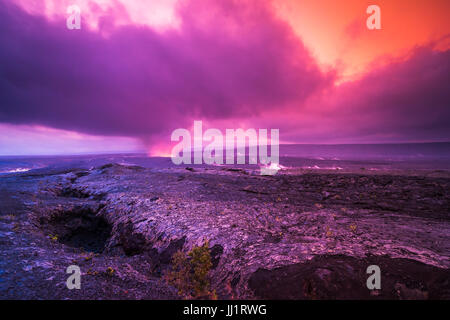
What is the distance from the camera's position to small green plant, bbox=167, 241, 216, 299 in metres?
6.45

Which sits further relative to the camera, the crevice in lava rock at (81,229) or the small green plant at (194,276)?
the crevice in lava rock at (81,229)

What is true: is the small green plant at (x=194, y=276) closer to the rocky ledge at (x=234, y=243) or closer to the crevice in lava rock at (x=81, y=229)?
the rocky ledge at (x=234, y=243)

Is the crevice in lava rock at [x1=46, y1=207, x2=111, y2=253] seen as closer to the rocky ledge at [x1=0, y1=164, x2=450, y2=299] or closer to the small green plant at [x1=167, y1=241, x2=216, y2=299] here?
the rocky ledge at [x1=0, y1=164, x2=450, y2=299]

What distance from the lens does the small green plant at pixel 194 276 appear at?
6455mm

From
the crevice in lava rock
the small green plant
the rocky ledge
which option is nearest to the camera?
the rocky ledge

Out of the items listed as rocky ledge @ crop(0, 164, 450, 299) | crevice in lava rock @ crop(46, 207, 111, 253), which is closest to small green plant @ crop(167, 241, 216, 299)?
rocky ledge @ crop(0, 164, 450, 299)

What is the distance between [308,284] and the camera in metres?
5.95

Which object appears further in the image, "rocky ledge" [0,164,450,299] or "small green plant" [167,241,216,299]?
"small green plant" [167,241,216,299]

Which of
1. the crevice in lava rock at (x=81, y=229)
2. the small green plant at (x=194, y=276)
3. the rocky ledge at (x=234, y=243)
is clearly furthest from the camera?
the crevice in lava rock at (x=81, y=229)

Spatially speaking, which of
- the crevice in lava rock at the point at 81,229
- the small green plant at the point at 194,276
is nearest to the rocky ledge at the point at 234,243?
the crevice in lava rock at the point at 81,229

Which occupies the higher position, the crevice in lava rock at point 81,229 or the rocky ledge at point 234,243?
the rocky ledge at point 234,243
